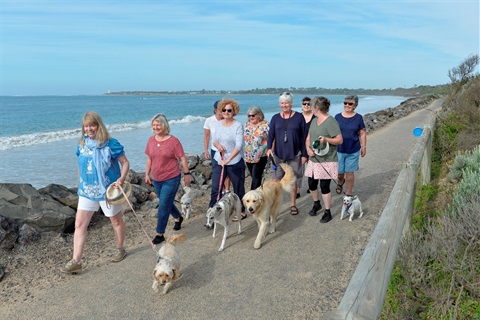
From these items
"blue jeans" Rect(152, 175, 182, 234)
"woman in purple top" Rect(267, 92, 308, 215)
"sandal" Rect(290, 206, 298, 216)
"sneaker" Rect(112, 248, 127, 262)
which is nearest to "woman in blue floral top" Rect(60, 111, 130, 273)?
"sneaker" Rect(112, 248, 127, 262)

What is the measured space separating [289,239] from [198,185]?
4921 mm

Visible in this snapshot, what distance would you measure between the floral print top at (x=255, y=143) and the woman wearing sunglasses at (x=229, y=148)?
391mm

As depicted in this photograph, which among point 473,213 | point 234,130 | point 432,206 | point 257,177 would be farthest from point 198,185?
point 473,213

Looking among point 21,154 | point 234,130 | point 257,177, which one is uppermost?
point 234,130

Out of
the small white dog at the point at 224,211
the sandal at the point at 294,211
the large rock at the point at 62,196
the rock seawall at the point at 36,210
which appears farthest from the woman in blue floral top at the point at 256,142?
the large rock at the point at 62,196

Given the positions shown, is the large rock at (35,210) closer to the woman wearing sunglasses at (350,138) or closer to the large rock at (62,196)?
the large rock at (62,196)

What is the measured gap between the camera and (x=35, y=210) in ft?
20.7

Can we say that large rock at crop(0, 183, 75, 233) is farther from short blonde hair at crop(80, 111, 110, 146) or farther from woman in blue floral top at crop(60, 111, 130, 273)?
short blonde hair at crop(80, 111, 110, 146)

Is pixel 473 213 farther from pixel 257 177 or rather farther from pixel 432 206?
pixel 257 177

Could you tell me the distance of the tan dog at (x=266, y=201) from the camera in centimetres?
536

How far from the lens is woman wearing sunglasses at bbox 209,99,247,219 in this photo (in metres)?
6.04

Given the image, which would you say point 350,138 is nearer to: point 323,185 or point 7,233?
point 323,185

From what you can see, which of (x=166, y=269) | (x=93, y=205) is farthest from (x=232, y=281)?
(x=93, y=205)

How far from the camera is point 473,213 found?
161 inches
